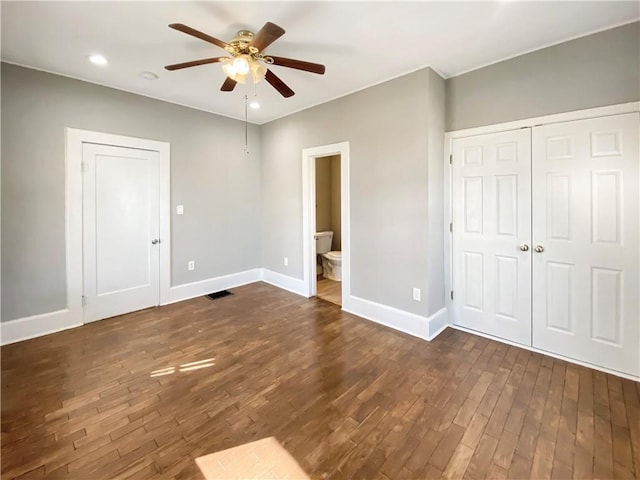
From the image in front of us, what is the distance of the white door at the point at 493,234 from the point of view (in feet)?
9.03

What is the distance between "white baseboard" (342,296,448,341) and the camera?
9.87 ft

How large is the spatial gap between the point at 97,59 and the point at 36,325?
8.93ft

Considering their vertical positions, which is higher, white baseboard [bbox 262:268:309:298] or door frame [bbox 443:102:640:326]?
door frame [bbox 443:102:640:326]

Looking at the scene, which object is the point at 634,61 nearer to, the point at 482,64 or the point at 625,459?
the point at 482,64

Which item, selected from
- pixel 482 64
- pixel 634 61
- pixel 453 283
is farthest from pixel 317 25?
pixel 453 283

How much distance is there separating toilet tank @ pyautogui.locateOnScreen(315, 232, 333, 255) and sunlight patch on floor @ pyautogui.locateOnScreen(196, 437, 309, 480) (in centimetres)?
388

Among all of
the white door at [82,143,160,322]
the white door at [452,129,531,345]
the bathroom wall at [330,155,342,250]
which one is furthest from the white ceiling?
the bathroom wall at [330,155,342,250]

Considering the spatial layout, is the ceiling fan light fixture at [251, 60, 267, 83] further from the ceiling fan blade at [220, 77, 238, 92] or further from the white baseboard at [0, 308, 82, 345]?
the white baseboard at [0, 308, 82, 345]

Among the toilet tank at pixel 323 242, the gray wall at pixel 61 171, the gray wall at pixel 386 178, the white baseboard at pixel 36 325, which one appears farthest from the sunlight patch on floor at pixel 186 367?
the toilet tank at pixel 323 242

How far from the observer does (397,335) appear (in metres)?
3.08

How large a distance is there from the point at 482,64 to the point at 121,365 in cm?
429

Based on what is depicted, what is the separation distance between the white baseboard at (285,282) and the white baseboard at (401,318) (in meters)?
0.94

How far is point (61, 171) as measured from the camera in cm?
315

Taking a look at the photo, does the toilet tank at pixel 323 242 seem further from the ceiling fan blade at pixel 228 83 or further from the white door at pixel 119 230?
the ceiling fan blade at pixel 228 83
